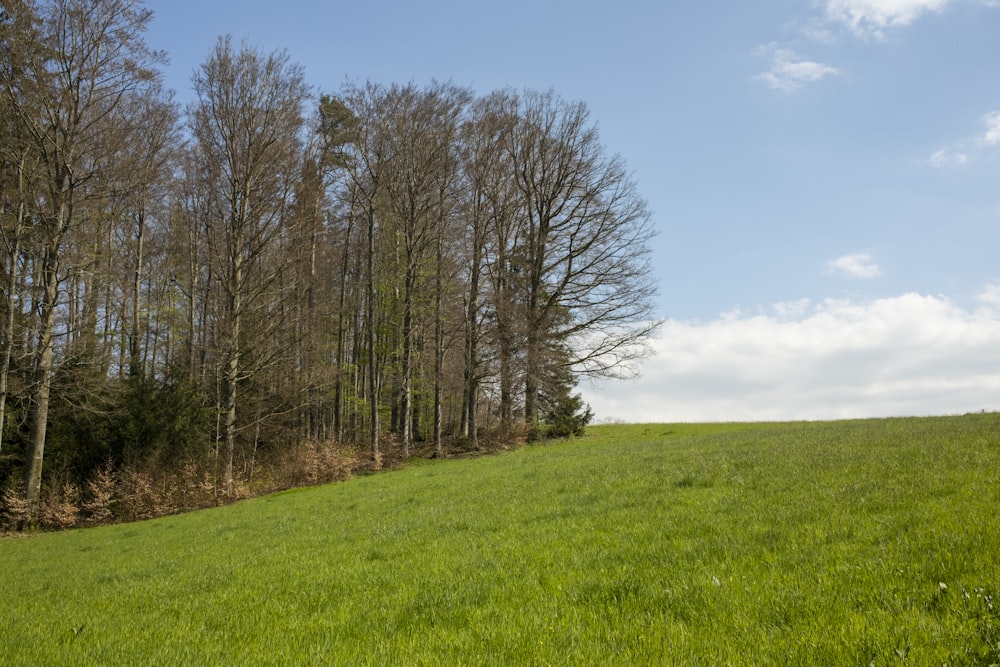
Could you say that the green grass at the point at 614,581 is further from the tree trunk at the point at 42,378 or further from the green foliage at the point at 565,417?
the green foliage at the point at 565,417

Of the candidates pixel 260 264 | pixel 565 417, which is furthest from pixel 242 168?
pixel 565 417

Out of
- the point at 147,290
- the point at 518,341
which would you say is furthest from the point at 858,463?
the point at 147,290

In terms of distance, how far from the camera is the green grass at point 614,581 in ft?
14.2

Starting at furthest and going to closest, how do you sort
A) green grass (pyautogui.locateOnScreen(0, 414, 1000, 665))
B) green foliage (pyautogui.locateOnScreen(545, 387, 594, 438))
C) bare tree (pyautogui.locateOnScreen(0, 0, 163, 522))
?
green foliage (pyautogui.locateOnScreen(545, 387, 594, 438)) < bare tree (pyautogui.locateOnScreen(0, 0, 163, 522)) < green grass (pyautogui.locateOnScreen(0, 414, 1000, 665))

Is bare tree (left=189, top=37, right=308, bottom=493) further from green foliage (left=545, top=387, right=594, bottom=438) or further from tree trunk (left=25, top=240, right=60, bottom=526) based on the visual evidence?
green foliage (left=545, top=387, right=594, bottom=438)

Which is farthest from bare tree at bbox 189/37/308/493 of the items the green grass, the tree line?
the green grass

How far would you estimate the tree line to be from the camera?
22766mm

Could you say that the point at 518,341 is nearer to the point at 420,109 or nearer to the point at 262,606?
the point at 420,109

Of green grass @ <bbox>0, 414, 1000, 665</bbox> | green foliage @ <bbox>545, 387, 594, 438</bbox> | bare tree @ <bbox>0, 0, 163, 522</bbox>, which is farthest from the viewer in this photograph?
green foliage @ <bbox>545, 387, 594, 438</bbox>

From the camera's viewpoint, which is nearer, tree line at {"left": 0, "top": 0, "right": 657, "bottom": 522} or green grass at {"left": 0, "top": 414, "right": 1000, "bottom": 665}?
green grass at {"left": 0, "top": 414, "right": 1000, "bottom": 665}

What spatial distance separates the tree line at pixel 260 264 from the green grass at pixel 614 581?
14371mm

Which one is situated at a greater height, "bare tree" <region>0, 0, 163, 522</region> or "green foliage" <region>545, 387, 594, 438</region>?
"bare tree" <region>0, 0, 163, 522</region>

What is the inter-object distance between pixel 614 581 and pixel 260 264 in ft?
82.4

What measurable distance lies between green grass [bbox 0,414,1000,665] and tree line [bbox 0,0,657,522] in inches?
566
